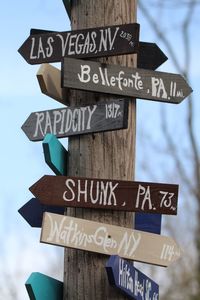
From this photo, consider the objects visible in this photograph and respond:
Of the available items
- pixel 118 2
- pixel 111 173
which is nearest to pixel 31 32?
pixel 118 2

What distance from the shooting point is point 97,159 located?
164 inches

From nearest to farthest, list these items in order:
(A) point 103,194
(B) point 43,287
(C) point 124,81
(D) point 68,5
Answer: (B) point 43,287, (A) point 103,194, (C) point 124,81, (D) point 68,5

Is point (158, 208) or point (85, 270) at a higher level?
point (158, 208)

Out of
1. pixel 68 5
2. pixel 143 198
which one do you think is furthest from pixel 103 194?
pixel 68 5

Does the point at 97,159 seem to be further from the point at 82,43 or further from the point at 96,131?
the point at 82,43

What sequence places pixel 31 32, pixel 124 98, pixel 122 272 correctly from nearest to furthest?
pixel 122 272
pixel 124 98
pixel 31 32

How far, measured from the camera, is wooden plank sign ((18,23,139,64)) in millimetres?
4219

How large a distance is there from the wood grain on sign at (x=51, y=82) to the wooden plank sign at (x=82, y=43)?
0.09m

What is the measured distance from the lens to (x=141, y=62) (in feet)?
14.9

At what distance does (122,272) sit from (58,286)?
369 mm

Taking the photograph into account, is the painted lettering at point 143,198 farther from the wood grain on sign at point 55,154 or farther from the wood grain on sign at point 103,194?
the wood grain on sign at point 55,154

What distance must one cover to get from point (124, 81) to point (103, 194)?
64cm

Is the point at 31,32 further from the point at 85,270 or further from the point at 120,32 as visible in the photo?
the point at 85,270

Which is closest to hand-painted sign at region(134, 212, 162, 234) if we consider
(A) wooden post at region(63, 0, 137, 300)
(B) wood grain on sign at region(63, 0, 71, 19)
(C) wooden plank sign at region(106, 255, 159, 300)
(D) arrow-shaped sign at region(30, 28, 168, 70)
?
(A) wooden post at region(63, 0, 137, 300)
